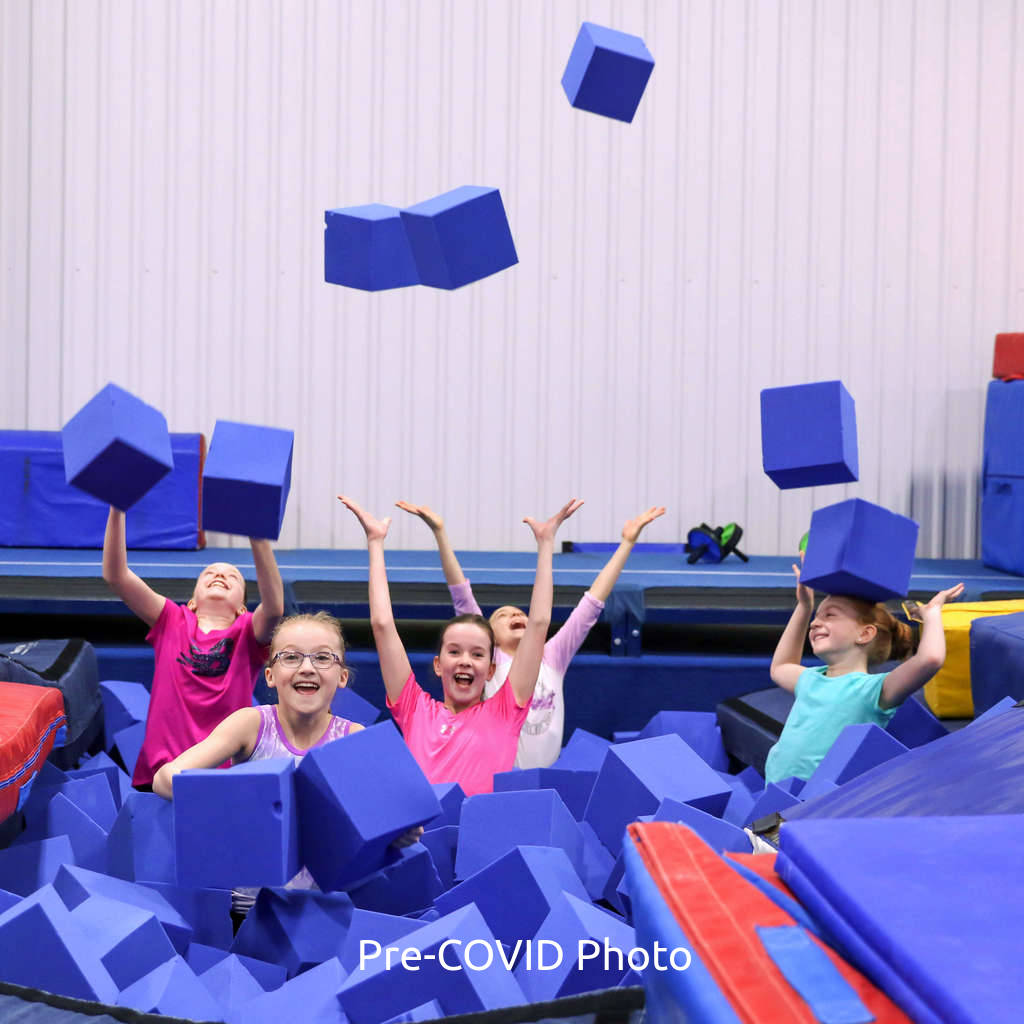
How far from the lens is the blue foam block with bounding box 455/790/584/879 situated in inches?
81.7

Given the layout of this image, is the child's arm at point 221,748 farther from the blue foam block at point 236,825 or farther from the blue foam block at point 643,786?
the blue foam block at point 643,786

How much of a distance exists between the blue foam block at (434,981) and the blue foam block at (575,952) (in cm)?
5

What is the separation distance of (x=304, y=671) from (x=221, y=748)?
198mm

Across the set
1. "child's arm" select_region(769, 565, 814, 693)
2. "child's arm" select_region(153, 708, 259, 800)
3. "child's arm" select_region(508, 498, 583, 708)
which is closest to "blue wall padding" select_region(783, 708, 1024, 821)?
"child's arm" select_region(508, 498, 583, 708)

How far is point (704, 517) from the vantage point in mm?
5699

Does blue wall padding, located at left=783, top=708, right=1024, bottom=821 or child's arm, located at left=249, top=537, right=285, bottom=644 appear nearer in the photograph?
blue wall padding, located at left=783, top=708, right=1024, bottom=821

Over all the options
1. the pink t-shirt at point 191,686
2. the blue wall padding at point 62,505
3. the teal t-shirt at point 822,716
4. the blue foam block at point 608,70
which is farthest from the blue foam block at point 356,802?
the blue wall padding at point 62,505

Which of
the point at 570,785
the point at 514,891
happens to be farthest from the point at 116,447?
the point at 570,785

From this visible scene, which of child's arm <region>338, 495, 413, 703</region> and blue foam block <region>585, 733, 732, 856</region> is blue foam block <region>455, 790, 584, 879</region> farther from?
child's arm <region>338, 495, 413, 703</region>

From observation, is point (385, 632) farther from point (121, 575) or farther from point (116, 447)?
point (116, 447)

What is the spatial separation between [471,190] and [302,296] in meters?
3.15

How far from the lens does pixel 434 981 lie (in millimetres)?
1491

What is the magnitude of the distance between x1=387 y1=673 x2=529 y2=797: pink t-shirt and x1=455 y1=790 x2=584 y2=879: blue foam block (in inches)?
14.9

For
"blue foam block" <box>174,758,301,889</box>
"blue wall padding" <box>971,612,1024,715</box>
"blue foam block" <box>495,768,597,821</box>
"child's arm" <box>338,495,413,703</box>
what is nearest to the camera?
"blue foam block" <box>174,758,301,889</box>
